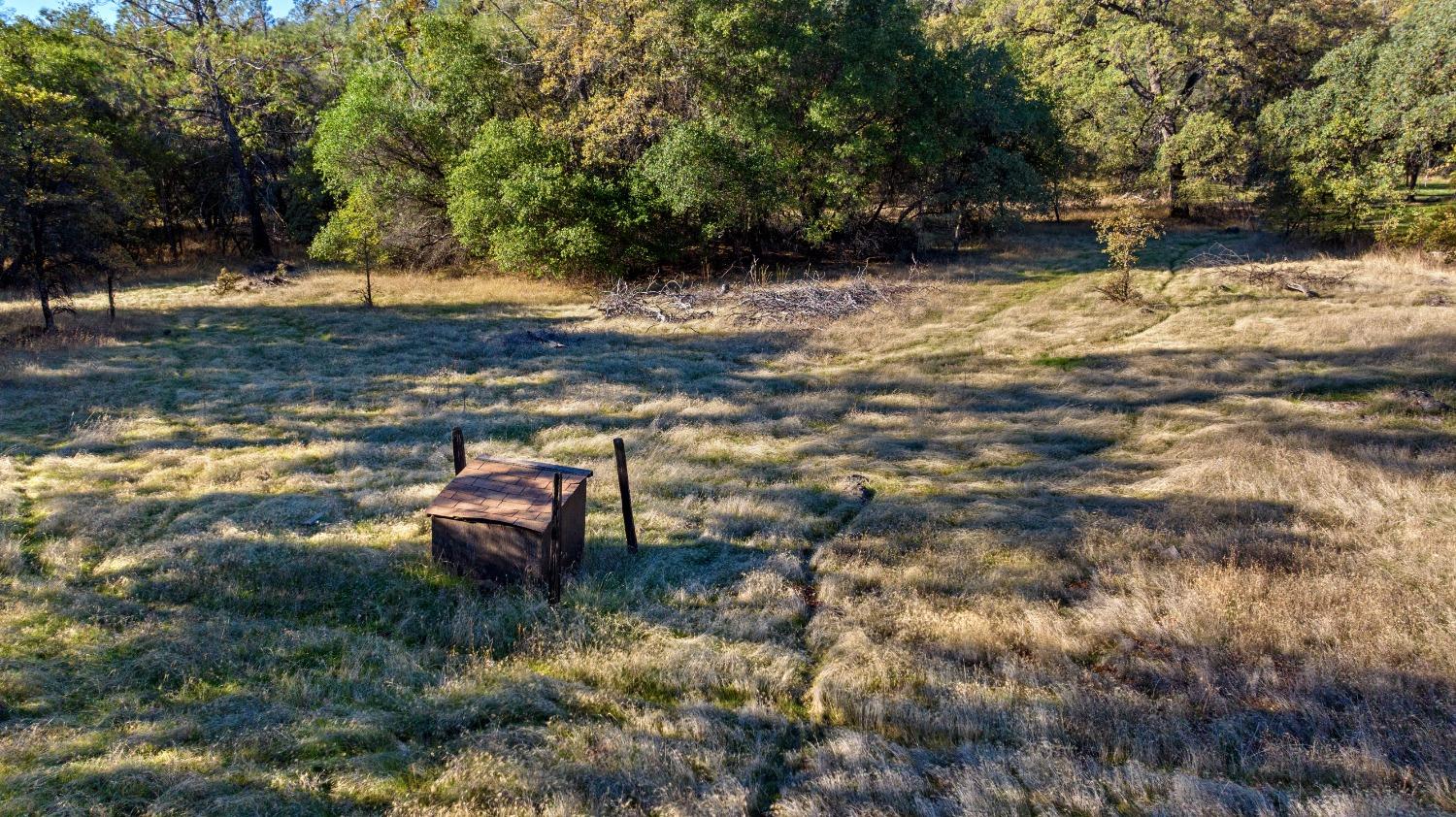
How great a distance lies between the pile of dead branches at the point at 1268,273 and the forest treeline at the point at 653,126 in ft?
14.6

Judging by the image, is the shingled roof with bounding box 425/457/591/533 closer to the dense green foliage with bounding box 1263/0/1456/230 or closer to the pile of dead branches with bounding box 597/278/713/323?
the pile of dead branches with bounding box 597/278/713/323

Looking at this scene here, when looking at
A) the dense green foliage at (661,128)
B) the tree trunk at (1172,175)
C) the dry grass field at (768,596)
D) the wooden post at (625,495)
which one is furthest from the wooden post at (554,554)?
the tree trunk at (1172,175)

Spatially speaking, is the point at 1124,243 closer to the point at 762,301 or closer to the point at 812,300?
the point at 812,300

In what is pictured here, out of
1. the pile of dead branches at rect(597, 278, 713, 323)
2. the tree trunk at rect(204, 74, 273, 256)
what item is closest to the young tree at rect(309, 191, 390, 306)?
the tree trunk at rect(204, 74, 273, 256)

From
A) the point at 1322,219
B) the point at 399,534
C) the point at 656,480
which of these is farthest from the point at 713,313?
the point at 1322,219

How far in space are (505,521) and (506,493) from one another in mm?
450

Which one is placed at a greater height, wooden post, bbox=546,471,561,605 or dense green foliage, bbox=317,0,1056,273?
dense green foliage, bbox=317,0,1056,273

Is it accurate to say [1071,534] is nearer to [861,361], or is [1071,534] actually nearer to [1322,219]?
[861,361]

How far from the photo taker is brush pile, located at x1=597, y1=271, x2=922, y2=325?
21828 mm

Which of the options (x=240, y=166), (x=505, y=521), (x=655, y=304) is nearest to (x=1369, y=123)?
(x=655, y=304)

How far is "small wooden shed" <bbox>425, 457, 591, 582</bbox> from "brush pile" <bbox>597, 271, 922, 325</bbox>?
14.1 m

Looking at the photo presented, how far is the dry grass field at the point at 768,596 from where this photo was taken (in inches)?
194

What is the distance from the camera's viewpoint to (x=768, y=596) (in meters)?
7.75

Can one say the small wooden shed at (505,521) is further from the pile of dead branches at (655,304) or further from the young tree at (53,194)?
the young tree at (53,194)
